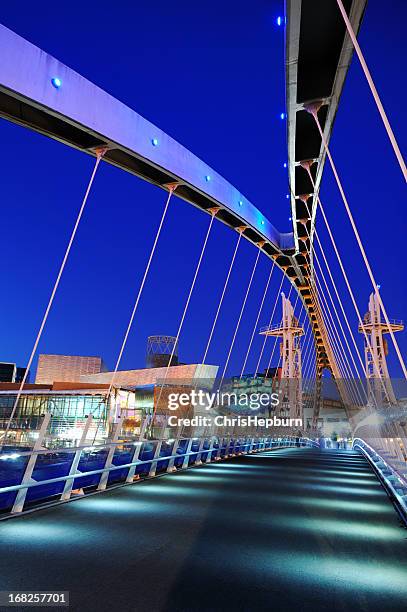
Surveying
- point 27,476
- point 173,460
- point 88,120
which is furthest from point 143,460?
point 88,120

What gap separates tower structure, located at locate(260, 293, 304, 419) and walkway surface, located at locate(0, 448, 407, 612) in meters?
33.5

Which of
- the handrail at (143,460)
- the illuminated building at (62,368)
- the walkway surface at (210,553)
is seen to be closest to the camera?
the walkway surface at (210,553)

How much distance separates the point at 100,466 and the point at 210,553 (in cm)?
521

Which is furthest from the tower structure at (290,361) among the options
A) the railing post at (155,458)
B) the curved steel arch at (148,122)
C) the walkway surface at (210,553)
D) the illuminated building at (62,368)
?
the illuminated building at (62,368)

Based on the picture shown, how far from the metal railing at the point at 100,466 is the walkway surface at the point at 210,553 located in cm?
38

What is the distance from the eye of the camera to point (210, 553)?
199 inches

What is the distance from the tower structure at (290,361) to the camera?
A: 4225 centimetres

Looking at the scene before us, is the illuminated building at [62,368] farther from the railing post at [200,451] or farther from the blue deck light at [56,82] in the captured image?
the blue deck light at [56,82]

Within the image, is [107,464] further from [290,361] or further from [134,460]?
[290,361]

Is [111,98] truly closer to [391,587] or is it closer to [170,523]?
[170,523]

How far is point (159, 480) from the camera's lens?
11773 mm

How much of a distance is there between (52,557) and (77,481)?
436cm
